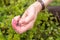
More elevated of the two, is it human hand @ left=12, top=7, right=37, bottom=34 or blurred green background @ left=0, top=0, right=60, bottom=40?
human hand @ left=12, top=7, right=37, bottom=34

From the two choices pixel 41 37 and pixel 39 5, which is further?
pixel 41 37

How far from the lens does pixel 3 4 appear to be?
2.80 m

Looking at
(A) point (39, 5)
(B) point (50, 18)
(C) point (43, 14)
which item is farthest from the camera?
(B) point (50, 18)

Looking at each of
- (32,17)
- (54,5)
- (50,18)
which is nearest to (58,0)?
(54,5)

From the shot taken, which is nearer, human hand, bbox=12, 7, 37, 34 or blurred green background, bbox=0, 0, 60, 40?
human hand, bbox=12, 7, 37, 34

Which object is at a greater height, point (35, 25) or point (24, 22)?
point (24, 22)

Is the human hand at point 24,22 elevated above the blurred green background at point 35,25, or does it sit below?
above

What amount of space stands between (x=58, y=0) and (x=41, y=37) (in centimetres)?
90

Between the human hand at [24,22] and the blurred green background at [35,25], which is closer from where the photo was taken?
the human hand at [24,22]

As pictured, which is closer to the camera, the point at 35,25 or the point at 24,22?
the point at 24,22

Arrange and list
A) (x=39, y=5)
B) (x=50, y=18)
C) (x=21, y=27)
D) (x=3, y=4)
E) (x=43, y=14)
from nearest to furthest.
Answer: (x=21, y=27) → (x=39, y=5) → (x=43, y=14) → (x=50, y=18) → (x=3, y=4)

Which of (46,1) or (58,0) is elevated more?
(46,1)

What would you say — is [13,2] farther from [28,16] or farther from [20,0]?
[28,16]

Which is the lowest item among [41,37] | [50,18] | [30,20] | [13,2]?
[41,37]
